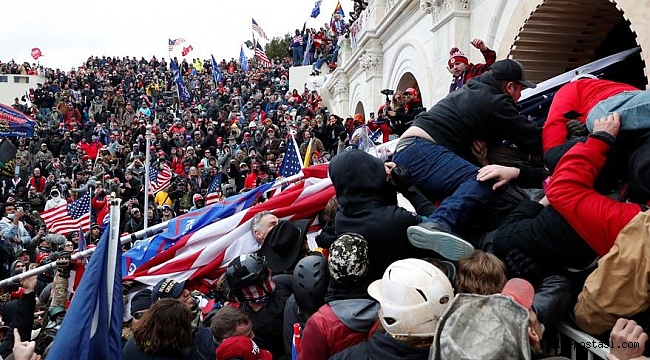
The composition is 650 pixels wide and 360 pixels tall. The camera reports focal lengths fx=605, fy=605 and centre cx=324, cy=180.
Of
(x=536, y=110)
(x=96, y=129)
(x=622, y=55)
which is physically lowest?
(x=96, y=129)

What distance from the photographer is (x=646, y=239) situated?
2367 mm

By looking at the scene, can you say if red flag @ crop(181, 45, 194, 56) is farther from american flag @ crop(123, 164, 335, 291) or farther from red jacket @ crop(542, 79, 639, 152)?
red jacket @ crop(542, 79, 639, 152)

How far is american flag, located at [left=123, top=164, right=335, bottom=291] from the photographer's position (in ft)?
17.5

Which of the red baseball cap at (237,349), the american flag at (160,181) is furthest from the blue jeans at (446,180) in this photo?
the american flag at (160,181)

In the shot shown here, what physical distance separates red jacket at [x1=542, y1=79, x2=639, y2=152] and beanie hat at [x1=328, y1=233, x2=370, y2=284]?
1325mm

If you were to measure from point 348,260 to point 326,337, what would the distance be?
1.34ft

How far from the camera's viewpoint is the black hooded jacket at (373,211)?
338 cm

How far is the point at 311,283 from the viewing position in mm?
3418

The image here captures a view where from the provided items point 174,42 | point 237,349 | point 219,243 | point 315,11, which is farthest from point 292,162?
point 174,42

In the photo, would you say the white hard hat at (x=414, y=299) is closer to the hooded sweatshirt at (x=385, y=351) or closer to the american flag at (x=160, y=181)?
the hooded sweatshirt at (x=385, y=351)

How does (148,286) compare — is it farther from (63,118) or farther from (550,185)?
(63,118)

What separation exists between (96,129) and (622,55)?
80.2 ft

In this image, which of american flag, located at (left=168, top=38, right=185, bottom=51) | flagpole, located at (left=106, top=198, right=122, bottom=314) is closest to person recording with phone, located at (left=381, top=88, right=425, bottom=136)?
flagpole, located at (left=106, top=198, right=122, bottom=314)

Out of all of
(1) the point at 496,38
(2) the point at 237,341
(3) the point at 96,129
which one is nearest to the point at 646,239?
(2) the point at 237,341
